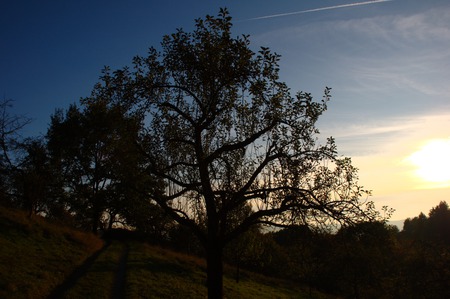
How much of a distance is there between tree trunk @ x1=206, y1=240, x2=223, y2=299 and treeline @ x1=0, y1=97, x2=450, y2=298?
10.8ft

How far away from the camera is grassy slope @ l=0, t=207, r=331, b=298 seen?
74.6 ft

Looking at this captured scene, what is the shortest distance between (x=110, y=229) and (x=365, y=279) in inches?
1946

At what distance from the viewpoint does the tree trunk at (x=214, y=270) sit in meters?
18.5

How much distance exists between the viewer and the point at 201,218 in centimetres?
2105

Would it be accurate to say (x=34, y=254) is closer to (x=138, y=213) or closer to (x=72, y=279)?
(x=72, y=279)

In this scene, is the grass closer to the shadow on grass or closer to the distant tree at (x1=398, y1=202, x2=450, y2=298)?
the shadow on grass

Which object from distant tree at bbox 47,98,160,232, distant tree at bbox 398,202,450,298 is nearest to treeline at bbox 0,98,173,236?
distant tree at bbox 47,98,160,232

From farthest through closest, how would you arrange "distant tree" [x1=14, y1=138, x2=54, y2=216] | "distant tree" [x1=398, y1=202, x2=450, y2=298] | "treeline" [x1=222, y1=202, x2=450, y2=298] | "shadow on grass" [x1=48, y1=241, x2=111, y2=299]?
1. "distant tree" [x1=398, y1=202, x2=450, y2=298]
2. "distant tree" [x1=14, y1=138, x2=54, y2=216]
3. "shadow on grass" [x1=48, y1=241, x2=111, y2=299]
4. "treeline" [x1=222, y1=202, x2=450, y2=298]

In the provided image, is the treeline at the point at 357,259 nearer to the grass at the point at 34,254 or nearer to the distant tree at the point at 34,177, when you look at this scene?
the grass at the point at 34,254

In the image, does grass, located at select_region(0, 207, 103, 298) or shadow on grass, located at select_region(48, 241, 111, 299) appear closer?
grass, located at select_region(0, 207, 103, 298)

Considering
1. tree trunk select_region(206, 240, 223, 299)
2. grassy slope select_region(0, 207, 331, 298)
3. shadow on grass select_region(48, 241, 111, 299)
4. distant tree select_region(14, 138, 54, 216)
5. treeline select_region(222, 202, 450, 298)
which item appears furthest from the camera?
distant tree select_region(14, 138, 54, 216)

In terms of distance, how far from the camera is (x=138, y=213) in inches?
821

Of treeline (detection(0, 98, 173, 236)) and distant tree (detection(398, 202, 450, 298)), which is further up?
treeline (detection(0, 98, 173, 236))

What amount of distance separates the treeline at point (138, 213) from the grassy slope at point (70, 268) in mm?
3739
